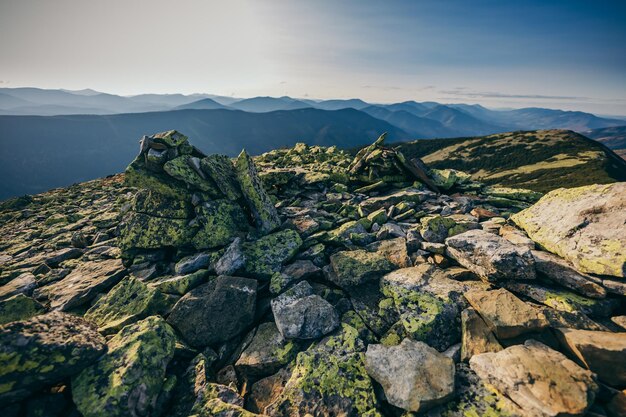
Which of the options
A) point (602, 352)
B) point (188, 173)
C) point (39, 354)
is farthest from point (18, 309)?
point (602, 352)

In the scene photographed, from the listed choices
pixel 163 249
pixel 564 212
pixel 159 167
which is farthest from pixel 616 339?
pixel 159 167

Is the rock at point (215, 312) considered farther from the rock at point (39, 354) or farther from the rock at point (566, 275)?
the rock at point (566, 275)

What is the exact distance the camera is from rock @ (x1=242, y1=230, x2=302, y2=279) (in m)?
9.87

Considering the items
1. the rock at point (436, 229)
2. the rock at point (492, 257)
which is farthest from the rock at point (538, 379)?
the rock at point (436, 229)

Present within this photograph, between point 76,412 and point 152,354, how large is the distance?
1625 mm

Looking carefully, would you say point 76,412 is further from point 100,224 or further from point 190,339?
point 100,224

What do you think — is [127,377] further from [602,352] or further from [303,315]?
[602,352]

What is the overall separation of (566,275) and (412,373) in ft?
16.9

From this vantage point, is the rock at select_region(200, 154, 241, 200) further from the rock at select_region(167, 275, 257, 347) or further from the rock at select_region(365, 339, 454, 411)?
the rock at select_region(365, 339, 454, 411)

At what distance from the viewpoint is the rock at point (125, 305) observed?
8234mm

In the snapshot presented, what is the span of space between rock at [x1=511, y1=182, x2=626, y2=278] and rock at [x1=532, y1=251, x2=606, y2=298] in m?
0.24

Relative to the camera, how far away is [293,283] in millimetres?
9328

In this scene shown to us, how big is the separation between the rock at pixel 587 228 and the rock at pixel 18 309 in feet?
55.1

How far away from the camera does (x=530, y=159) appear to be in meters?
117
